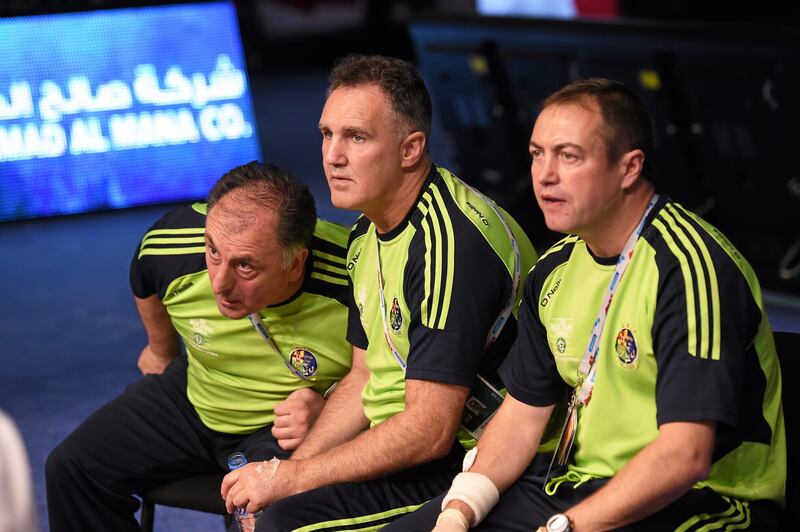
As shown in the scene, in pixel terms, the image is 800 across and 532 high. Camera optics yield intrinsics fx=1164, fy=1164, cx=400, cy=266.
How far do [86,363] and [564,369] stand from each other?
355 centimetres

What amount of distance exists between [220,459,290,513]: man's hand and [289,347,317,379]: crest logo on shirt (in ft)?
1.16

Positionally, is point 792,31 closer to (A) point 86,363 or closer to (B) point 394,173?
(B) point 394,173

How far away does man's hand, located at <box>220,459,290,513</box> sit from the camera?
2.60 meters

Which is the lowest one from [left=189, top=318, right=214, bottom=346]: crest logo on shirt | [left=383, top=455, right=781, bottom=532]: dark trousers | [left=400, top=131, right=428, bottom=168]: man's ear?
[left=383, top=455, right=781, bottom=532]: dark trousers

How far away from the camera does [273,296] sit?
2.87 metres

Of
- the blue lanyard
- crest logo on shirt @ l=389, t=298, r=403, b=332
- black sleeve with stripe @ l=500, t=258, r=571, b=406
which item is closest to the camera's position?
black sleeve with stripe @ l=500, t=258, r=571, b=406

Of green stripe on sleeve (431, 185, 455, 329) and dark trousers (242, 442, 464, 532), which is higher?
green stripe on sleeve (431, 185, 455, 329)

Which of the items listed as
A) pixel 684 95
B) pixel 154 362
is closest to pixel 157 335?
pixel 154 362

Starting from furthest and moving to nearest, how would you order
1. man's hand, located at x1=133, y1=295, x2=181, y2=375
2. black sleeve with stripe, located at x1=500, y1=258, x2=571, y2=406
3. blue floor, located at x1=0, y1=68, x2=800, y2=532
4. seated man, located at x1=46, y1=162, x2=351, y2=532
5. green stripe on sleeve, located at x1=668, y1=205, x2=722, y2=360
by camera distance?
blue floor, located at x1=0, y1=68, x2=800, y2=532
man's hand, located at x1=133, y1=295, x2=181, y2=375
seated man, located at x1=46, y1=162, x2=351, y2=532
black sleeve with stripe, located at x1=500, y1=258, x2=571, y2=406
green stripe on sleeve, located at x1=668, y1=205, x2=722, y2=360

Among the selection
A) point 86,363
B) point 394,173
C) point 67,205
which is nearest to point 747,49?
point 394,173

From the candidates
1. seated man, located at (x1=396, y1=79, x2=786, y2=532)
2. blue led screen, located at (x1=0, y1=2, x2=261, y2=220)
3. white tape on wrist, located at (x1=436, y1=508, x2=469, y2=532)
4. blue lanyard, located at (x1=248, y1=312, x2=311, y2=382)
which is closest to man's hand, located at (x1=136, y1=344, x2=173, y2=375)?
blue lanyard, located at (x1=248, y1=312, x2=311, y2=382)

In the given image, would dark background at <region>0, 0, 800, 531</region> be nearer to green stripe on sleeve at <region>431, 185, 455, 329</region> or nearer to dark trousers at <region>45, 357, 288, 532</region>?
dark trousers at <region>45, 357, 288, 532</region>

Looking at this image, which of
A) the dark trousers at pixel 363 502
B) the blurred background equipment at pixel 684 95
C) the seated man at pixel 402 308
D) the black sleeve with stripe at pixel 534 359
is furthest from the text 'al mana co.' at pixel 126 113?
the black sleeve with stripe at pixel 534 359

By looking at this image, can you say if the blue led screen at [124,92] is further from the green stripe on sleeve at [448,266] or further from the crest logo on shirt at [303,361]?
the green stripe on sleeve at [448,266]
